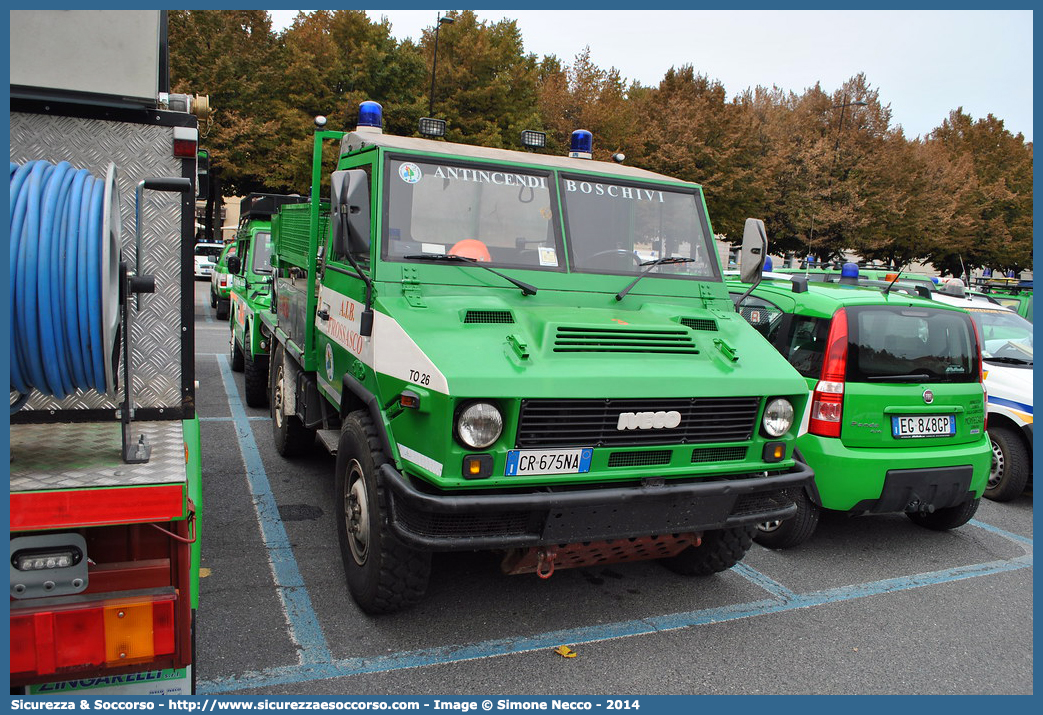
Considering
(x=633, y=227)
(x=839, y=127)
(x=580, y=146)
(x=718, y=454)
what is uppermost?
(x=839, y=127)

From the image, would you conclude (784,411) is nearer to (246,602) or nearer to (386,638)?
(386,638)

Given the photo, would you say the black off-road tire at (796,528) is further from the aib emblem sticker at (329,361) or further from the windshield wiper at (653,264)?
the aib emblem sticker at (329,361)

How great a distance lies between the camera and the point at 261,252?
10703 mm

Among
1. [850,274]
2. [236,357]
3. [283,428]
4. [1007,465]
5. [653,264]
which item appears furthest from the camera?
[236,357]

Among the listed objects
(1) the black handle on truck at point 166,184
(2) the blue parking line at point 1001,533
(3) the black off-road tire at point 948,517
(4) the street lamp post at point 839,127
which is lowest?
(2) the blue parking line at point 1001,533

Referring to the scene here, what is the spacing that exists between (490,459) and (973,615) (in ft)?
10.3

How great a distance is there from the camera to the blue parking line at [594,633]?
3363 millimetres

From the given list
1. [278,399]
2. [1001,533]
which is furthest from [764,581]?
[278,399]

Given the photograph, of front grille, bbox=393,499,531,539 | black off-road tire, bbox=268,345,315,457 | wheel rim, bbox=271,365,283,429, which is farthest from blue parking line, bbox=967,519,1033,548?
wheel rim, bbox=271,365,283,429

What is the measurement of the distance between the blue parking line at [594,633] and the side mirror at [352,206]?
203 cm

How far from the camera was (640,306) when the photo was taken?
14.6 ft

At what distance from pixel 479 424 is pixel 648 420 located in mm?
824

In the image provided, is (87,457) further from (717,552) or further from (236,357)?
(236,357)

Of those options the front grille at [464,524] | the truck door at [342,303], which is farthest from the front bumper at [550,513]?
the truck door at [342,303]
